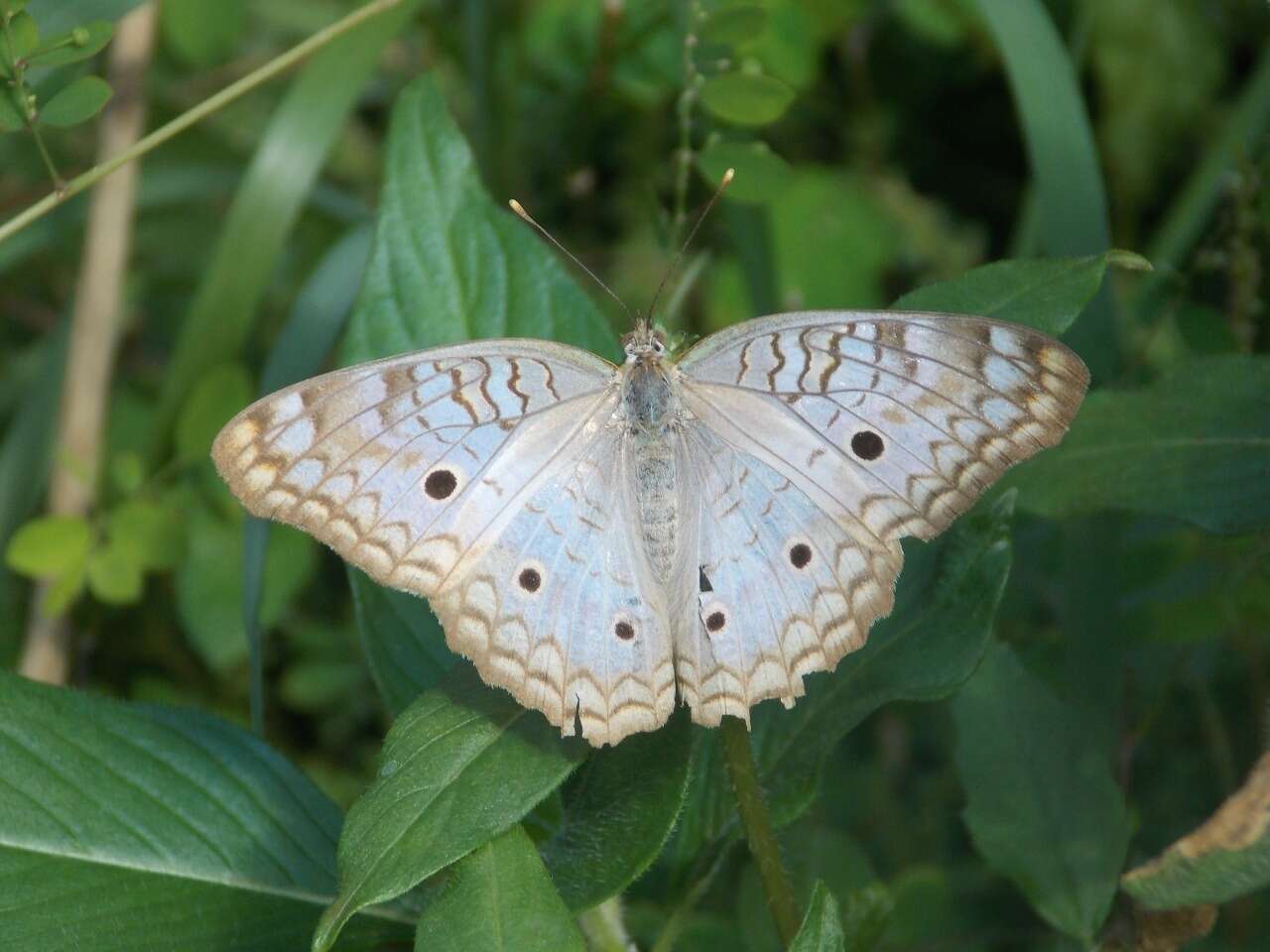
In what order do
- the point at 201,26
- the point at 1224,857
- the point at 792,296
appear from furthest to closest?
the point at 201,26 → the point at 792,296 → the point at 1224,857

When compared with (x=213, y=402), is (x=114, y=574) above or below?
below

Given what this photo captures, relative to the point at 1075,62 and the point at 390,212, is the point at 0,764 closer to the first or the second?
the point at 390,212

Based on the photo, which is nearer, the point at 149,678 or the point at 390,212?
the point at 390,212

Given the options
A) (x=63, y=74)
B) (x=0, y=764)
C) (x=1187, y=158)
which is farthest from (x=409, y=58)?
(x=0, y=764)

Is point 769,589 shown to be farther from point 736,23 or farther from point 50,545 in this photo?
point 50,545

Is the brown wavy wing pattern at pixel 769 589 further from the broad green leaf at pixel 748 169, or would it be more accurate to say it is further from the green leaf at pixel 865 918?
the broad green leaf at pixel 748 169

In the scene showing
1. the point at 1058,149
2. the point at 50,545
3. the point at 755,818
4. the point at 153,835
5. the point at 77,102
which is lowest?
the point at 50,545

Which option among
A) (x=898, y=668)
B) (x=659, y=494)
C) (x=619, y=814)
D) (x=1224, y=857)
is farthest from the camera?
(x=659, y=494)

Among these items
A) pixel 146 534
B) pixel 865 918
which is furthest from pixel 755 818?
pixel 146 534
